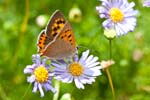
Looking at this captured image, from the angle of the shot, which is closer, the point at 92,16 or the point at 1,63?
the point at 1,63

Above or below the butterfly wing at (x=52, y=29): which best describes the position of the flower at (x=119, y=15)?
above

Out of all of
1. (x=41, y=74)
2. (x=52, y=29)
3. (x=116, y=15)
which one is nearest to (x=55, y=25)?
(x=52, y=29)

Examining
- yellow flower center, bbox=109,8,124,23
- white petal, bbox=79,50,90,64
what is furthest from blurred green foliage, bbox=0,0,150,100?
white petal, bbox=79,50,90,64

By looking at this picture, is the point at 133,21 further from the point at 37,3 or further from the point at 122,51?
the point at 37,3

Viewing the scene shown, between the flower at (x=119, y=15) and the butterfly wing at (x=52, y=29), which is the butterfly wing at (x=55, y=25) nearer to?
the butterfly wing at (x=52, y=29)

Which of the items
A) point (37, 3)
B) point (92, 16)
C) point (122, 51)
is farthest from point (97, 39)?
point (37, 3)

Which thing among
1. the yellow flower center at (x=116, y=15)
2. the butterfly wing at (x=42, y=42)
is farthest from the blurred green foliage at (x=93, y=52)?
the butterfly wing at (x=42, y=42)
